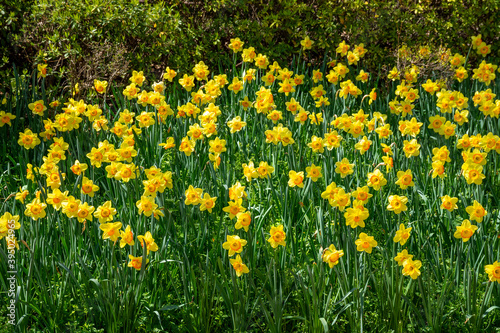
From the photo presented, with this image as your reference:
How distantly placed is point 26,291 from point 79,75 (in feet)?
8.46

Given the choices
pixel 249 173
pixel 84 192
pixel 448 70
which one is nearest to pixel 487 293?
pixel 249 173

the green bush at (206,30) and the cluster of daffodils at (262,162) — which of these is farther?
the green bush at (206,30)

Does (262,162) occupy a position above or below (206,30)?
below

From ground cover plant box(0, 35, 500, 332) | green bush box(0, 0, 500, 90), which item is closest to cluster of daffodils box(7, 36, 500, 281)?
ground cover plant box(0, 35, 500, 332)

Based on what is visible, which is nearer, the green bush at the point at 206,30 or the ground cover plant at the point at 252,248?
the ground cover plant at the point at 252,248

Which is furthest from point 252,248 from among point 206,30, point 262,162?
point 206,30

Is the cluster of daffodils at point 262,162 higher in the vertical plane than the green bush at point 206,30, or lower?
lower

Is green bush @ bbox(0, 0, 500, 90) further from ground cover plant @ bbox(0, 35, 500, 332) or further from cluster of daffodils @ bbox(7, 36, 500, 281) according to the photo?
ground cover plant @ bbox(0, 35, 500, 332)

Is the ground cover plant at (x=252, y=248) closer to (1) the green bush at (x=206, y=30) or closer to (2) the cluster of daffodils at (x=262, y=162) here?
(2) the cluster of daffodils at (x=262, y=162)

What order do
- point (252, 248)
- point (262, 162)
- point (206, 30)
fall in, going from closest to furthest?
point (252, 248) < point (262, 162) < point (206, 30)

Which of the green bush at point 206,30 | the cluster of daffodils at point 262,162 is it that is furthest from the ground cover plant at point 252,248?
the green bush at point 206,30

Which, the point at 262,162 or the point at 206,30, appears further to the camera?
the point at 206,30

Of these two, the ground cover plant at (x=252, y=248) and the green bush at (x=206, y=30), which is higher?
the green bush at (x=206, y=30)

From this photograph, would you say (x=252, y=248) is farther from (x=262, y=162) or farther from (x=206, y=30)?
(x=206, y=30)
